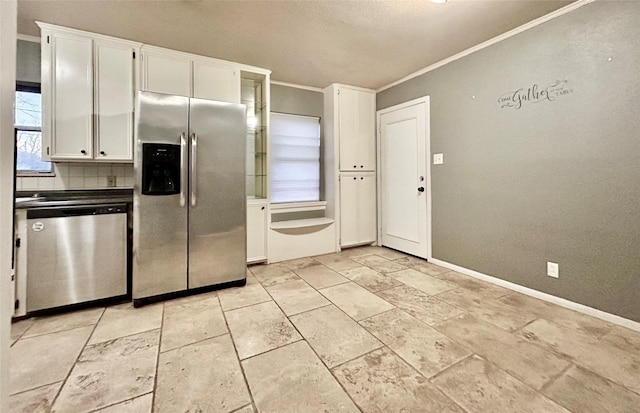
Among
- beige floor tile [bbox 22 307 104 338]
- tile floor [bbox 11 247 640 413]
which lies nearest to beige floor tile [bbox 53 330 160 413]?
tile floor [bbox 11 247 640 413]

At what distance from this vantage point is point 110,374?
5.25 feet

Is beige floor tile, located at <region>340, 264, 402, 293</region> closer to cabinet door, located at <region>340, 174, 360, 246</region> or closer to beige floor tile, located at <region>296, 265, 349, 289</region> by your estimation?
beige floor tile, located at <region>296, 265, 349, 289</region>

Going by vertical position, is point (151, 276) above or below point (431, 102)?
below

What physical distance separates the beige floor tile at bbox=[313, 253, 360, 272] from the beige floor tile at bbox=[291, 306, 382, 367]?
1.14 m

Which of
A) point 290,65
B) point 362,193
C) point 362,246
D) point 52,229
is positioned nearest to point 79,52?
point 52,229

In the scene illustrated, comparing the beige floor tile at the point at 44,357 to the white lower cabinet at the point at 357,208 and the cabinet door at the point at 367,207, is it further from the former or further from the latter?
the cabinet door at the point at 367,207

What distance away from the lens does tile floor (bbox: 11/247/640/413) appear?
140cm

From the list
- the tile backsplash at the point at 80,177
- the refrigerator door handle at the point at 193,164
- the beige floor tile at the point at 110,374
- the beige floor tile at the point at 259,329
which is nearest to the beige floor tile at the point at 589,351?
the beige floor tile at the point at 259,329

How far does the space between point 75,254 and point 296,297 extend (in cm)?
189

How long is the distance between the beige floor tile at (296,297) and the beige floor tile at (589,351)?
1569 millimetres

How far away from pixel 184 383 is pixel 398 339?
134 cm

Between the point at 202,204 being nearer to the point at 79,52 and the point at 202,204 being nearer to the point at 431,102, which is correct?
the point at 79,52

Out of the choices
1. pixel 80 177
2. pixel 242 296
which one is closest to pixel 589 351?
pixel 242 296

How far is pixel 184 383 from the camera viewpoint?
5.00ft
